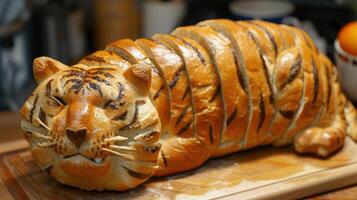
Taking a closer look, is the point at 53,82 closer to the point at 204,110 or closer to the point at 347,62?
the point at 204,110

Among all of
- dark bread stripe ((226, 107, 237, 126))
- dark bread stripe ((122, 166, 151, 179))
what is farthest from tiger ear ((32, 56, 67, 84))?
dark bread stripe ((226, 107, 237, 126))

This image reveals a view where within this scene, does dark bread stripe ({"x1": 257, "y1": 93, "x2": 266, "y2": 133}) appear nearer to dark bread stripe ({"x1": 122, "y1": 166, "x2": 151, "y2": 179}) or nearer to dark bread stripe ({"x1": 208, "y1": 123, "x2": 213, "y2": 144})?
dark bread stripe ({"x1": 208, "y1": 123, "x2": 213, "y2": 144})

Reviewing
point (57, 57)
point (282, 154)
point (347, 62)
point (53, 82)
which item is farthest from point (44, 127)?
point (57, 57)

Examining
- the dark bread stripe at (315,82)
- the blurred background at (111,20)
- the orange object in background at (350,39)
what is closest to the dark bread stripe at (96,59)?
the dark bread stripe at (315,82)

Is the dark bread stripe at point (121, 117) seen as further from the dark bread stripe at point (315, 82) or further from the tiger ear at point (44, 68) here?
the dark bread stripe at point (315, 82)

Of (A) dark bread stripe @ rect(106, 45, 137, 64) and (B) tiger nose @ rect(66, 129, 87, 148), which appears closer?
(B) tiger nose @ rect(66, 129, 87, 148)

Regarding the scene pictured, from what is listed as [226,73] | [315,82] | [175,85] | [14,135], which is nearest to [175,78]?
[175,85]
